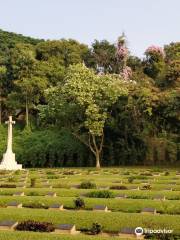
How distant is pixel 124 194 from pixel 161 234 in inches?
305

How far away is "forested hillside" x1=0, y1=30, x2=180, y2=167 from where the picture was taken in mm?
46250

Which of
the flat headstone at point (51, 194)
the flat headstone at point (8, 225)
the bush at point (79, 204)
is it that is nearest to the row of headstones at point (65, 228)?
the flat headstone at point (8, 225)

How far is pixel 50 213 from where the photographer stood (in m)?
15.9

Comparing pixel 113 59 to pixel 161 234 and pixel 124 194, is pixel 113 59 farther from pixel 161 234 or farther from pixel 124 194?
pixel 161 234

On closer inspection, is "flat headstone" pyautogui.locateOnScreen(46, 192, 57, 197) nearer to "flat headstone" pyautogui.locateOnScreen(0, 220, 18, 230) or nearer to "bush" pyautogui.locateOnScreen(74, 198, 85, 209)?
"bush" pyautogui.locateOnScreen(74, 198, 85, 209)

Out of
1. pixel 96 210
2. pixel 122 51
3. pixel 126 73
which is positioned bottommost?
pixel 96 210

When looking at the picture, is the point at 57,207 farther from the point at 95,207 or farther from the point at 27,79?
the point at 27,79

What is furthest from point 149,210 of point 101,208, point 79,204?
point 79,204

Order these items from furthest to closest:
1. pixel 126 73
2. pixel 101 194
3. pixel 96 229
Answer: pixel 126 73 < pixel 101 194 < pixel 96 229

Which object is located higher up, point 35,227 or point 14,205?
point 14,205

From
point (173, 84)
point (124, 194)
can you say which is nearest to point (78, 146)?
point (173, 84)

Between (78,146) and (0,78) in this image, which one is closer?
(78,146)

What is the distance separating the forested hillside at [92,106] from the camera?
46.2 metres

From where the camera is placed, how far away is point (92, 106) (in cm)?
4606
